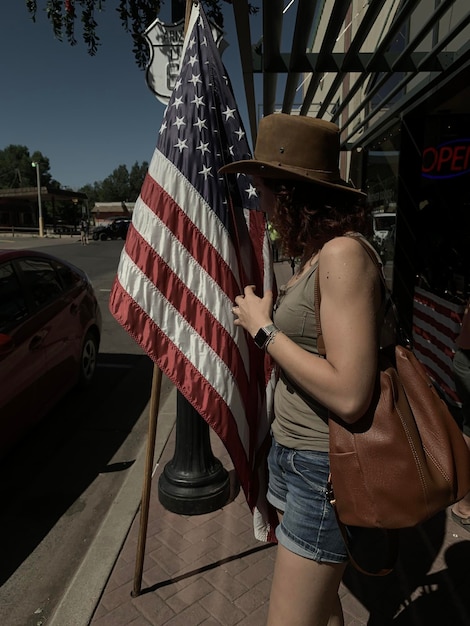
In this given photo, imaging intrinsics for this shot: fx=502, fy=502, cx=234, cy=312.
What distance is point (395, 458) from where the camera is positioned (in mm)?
1324

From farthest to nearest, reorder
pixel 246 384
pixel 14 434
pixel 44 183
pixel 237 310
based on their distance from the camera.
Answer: pixel 44 183, pixel 14 434, pixel 246 384, pixel 237 310

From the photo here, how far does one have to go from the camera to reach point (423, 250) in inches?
246

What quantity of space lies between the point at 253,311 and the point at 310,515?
652 mm

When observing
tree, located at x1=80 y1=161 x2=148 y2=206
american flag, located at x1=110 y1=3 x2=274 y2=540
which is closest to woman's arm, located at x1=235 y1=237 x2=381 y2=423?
american flag, located at x1=110 y1=3 x2=274 y2=540

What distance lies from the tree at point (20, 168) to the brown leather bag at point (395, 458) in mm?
93697

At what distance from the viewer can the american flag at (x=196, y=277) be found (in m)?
2.27

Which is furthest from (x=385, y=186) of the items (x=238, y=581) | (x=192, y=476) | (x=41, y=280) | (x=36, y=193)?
(x=36, y=193)

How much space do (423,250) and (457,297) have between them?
124 cm

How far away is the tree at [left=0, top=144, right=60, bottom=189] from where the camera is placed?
87125mm

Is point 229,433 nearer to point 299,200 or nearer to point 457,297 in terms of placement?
point 299,200

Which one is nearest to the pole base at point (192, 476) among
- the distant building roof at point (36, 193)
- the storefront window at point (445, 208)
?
the storefront window at point (445, 208)

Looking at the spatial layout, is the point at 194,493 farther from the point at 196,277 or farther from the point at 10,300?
the point at 10,300

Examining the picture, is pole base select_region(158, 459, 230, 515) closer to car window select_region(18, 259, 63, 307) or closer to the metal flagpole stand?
the metal flagpole stand

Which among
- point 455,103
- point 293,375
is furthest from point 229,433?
point 455,103
